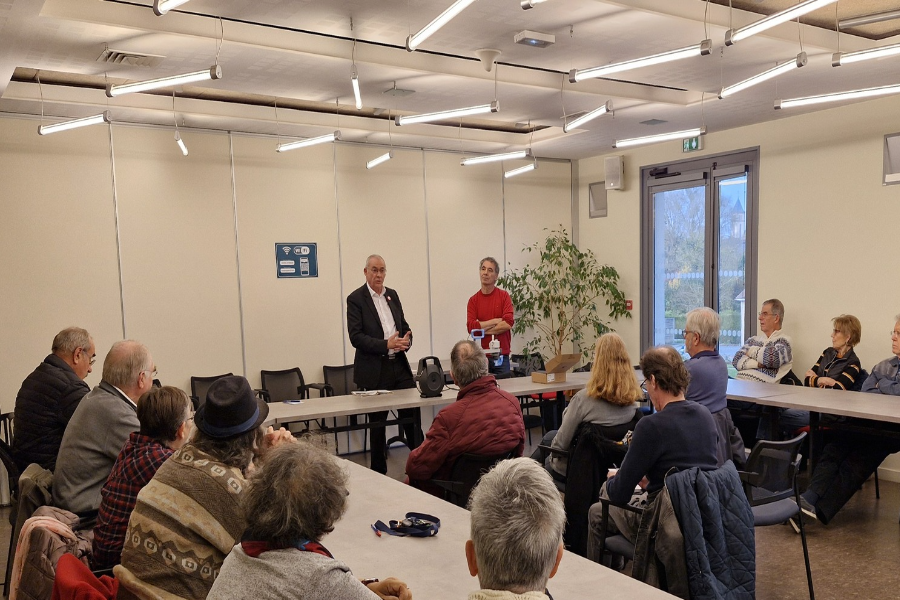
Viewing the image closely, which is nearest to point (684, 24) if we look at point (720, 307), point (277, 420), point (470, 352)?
point (470, 352)

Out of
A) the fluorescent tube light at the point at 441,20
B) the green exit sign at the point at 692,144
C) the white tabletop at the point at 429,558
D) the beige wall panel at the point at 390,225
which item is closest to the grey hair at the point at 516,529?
the white tabletop at the point at 429,558

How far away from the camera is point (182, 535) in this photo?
212 cm

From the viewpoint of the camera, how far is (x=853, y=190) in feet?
21.9

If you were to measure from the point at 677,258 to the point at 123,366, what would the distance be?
6770mm

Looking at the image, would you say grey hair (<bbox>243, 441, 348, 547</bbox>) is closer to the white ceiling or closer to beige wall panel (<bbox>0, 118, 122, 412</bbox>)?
the white ceiling

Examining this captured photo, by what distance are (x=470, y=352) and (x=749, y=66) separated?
3248 millimetres

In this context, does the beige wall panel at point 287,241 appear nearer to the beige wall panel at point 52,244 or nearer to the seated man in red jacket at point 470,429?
the beige wall panel at point 52,244

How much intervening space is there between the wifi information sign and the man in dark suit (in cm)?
169

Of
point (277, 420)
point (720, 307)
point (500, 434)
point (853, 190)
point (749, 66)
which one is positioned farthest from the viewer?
point (720, 307)

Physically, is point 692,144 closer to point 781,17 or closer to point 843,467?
point 843,467

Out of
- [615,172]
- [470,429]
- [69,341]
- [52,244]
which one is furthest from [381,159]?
[470,429]

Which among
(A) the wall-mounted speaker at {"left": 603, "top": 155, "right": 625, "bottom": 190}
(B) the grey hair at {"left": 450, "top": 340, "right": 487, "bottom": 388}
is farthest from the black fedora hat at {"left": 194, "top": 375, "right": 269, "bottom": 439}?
(A) the wall-mounted speaker at {"left": 603, "top": 155, "right": 625, "bottom": 190}

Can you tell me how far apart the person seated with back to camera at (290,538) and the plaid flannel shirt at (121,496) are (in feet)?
3.20

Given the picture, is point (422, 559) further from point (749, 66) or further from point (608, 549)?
point (749, 66)
